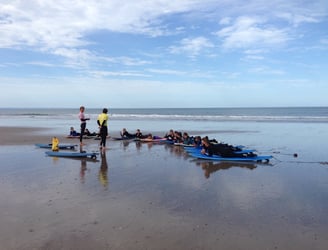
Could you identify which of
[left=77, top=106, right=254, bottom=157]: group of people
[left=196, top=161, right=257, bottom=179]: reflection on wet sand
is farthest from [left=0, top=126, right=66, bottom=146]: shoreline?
[left=196, top=161, right=257, bottom=179]: reflection on wet sand

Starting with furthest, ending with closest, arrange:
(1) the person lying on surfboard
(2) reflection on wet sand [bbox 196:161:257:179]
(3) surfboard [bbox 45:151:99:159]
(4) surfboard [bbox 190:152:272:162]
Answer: (3) surfboard [bbox 45:151:99:159] → (1) the person lying on surfboard → (4) surfboard [bbox 190:152:272:162] → (2) reflection on wet sand [bbox 196:161:257:179]

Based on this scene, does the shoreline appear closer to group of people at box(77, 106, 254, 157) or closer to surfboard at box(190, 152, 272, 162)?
group of people at box(77, 106, 254, 157)

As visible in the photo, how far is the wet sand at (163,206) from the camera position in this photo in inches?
205

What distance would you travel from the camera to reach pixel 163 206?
6859mm

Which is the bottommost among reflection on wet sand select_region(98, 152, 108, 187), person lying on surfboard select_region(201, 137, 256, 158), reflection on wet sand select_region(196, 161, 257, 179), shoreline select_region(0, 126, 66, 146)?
shoreline select_region(0, 126, 66, 146)

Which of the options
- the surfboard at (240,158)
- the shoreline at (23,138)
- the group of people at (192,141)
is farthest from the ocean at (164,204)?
the shoreline at (23,138)

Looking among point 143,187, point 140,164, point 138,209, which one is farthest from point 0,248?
point 140,164

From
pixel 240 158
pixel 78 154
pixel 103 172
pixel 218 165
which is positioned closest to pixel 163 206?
pixel 103 172

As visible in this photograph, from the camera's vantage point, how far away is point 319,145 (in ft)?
55.5

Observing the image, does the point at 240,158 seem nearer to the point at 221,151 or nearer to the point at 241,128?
the point at 221,151

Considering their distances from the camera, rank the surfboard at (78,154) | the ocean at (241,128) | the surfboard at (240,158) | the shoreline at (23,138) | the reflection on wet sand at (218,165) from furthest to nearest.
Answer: the shoreline at (23,138) → the ocean at (241,128) → the surfboard at (78,154) → the surfboard at (240,158) → the reflection on wet sand at (218,165)

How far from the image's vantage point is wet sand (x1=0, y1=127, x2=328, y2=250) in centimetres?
520

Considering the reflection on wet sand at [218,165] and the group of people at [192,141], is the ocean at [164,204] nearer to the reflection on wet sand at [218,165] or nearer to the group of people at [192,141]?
the reflection on wet sand at [218,165]

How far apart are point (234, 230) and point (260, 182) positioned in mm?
3775
